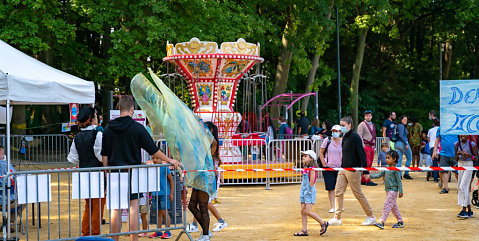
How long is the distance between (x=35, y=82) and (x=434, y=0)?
30367 millimetres

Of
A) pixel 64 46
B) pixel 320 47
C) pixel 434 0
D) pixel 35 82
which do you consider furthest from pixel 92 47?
pixel 35 82

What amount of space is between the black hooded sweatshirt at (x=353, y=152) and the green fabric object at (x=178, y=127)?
2809mm

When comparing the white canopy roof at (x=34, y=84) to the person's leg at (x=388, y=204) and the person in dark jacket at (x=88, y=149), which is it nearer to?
the person in dark jacket at (x=88, y=149)

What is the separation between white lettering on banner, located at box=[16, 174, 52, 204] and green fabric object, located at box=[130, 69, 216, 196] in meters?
1.59

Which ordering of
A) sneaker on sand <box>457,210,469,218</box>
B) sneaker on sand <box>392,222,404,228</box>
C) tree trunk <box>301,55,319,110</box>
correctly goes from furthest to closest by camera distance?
1. tree trunk <box>301,55,319,110</box>
2. sneaker on sand <box>457,210,469,218</box>
3. sneaker on sand <box>392,222,404,228</box>

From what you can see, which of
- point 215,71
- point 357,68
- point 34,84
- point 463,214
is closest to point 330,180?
point 463,214

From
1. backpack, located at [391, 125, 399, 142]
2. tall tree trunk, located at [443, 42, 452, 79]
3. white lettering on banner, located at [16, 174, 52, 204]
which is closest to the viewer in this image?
white lettering on banner, located at [16, 174, 52, 204]

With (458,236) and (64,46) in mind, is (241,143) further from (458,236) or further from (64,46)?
(64,46)

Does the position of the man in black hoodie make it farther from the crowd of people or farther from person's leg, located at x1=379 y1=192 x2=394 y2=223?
person's leg, located at x1=379 y1=192 x2=394 y2=223

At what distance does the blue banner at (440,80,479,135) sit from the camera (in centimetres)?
1045

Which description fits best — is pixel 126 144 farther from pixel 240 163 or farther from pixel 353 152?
pixel 240 163

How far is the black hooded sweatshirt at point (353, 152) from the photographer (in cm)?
1058

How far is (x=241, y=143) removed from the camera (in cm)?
1700

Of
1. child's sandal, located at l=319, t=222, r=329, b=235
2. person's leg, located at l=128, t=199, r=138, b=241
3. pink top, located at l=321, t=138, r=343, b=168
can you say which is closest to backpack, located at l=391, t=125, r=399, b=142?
pink top, located at l=321, t=138, r=343, b=168
